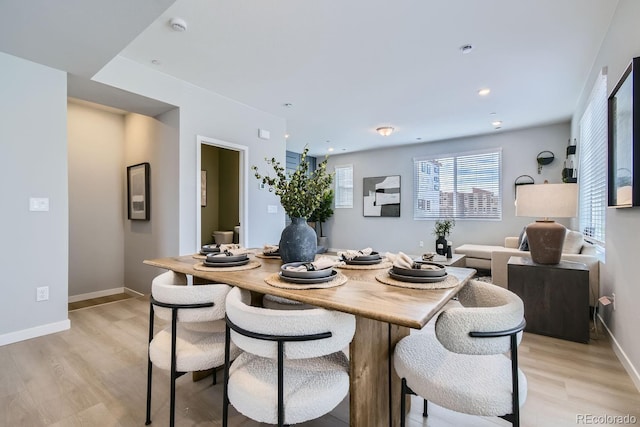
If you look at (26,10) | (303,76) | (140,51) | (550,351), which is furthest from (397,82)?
(26,10)

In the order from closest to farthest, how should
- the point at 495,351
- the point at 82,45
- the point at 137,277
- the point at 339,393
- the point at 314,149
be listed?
the point at 495,351
the point at 339,393
the point at 82,45
the point at 137,277
the point at 314,149

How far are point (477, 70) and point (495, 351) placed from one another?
3165mm

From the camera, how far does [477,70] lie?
3.29m

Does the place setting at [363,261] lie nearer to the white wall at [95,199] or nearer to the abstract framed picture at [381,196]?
the white wall at [95,199]

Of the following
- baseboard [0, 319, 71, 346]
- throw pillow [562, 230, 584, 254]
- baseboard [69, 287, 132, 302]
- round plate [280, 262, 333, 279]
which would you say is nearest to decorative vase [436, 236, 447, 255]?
throw pillow [562, 230, 584, 254]

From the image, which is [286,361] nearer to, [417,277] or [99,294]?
[417,277]

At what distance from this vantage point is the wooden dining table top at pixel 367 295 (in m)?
0.98

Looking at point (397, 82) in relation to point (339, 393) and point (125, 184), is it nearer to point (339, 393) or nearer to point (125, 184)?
point (339, 393)

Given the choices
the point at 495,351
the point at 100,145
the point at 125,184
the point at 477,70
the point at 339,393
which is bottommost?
the point at 339,393

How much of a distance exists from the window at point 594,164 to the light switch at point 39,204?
502 centimetres

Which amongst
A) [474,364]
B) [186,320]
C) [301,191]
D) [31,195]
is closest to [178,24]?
[301,191]

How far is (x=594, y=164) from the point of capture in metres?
3.35

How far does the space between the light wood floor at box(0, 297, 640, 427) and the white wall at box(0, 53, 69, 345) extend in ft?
0.97

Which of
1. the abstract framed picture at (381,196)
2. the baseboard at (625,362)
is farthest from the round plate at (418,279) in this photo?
the abstract framed picture at (381,196)
